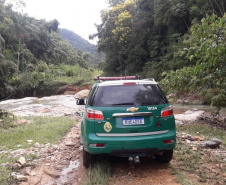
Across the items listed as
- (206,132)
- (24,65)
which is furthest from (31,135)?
(24,65)

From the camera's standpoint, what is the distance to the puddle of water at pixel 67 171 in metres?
4.38

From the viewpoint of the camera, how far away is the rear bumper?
3766 mm

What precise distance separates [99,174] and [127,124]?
1024 millimetres

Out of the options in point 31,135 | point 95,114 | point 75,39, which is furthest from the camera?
point 75,39

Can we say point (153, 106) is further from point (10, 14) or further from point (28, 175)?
point (10, 14)

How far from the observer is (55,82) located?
117ft

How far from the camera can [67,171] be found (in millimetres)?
4848

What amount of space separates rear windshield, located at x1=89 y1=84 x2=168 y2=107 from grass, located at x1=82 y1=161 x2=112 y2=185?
1222 millimetres

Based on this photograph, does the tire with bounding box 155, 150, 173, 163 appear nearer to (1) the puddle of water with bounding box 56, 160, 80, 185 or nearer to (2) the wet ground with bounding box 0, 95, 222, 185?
(2) the wet ground with bounding box 0, 95, 222, 185

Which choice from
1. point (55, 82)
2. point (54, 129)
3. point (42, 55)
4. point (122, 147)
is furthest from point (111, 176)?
point (42, 55)

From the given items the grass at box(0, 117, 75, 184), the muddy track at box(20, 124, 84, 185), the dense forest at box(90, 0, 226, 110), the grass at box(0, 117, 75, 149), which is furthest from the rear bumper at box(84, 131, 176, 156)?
the dense forest at box(90, 0, 226, 110)

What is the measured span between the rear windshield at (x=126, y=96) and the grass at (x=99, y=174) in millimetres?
1222

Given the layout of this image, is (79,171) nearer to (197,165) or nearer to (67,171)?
(67,171)

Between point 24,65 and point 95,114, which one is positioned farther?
point 24,65
